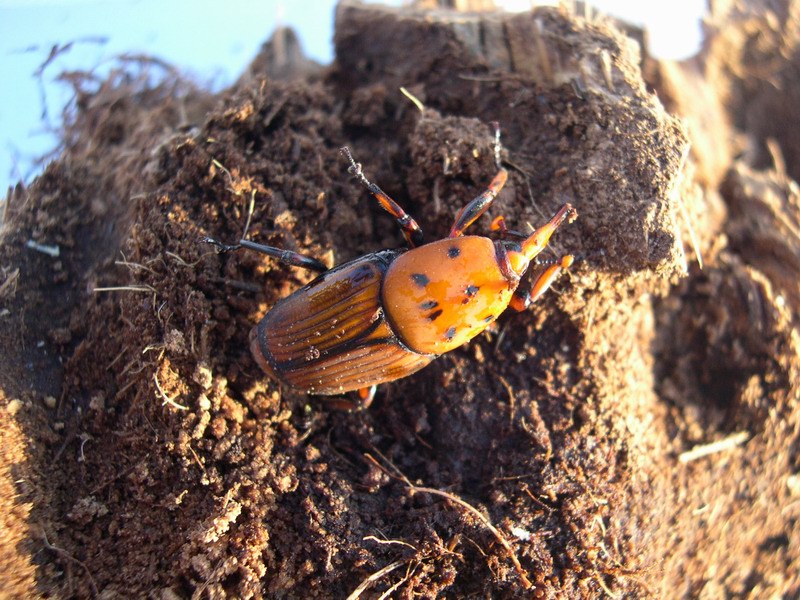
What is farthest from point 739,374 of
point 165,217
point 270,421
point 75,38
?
point 75,38

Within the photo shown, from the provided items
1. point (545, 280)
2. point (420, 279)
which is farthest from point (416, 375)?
point (545, 280)

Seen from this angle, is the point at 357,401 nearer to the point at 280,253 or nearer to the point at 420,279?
the point at 420,279

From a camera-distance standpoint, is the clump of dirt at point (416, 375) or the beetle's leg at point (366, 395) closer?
the clump of dirt at point (416, 375)

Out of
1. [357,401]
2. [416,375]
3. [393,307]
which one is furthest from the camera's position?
[416,375]

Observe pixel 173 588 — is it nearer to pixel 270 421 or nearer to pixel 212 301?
pixel 270 421

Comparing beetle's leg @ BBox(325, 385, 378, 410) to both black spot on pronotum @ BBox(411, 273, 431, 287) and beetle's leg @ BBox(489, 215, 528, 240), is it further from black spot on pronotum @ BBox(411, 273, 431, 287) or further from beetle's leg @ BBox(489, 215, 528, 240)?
beetle's leg @ BBox(489, 215, 528, 240)

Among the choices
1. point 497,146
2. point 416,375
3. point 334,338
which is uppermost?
point 497,146

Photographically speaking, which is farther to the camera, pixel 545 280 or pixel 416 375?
pixel 416 375

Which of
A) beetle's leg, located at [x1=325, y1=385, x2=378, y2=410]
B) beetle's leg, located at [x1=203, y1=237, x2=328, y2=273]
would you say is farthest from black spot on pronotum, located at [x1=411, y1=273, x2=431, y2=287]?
beetle's leg, located at [x1=325, y1=385, x2=378, y2=410]

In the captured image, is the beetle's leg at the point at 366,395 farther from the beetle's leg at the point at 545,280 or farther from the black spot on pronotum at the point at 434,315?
the beetle's leg at the point at 545,280

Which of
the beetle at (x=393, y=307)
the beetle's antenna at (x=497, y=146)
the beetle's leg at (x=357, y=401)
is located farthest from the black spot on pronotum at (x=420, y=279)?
the beetle's antenna at (x=497, y=146)
